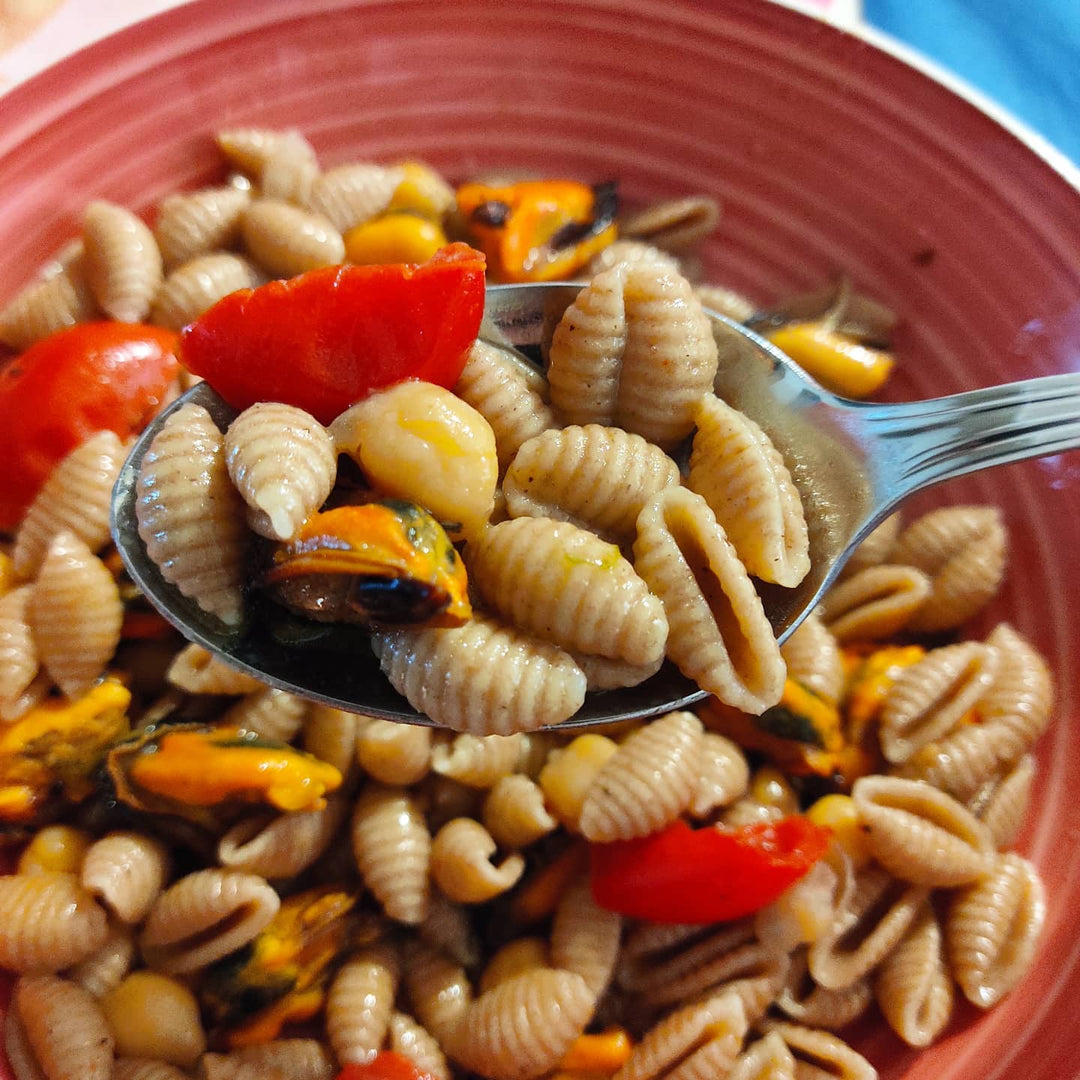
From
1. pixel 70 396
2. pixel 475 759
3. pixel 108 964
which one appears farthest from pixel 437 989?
pixel 70 396

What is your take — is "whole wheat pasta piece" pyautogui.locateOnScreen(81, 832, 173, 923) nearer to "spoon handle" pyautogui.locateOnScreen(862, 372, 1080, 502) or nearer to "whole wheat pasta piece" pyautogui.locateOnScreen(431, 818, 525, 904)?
"whole wheat pasta piece" pyautogui.locateOnScreen(431, 818, 525, 904)

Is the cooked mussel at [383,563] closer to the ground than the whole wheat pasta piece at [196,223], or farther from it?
closer to the ground

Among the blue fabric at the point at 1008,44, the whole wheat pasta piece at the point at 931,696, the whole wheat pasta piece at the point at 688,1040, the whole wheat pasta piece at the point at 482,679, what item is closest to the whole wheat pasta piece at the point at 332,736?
the whole wheat pasta piece at the point at 482,679

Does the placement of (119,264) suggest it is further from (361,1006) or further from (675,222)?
(361,1006)

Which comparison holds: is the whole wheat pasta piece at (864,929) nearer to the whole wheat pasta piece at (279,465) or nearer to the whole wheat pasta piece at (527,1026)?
the whole wheat pasta piece at (527,1026)

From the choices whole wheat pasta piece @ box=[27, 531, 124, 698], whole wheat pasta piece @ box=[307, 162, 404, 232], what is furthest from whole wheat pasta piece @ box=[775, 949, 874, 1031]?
whole wheat pasta piece @ box=[307, 162, 404, 232]

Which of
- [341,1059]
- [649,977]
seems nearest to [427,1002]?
[341,1059]

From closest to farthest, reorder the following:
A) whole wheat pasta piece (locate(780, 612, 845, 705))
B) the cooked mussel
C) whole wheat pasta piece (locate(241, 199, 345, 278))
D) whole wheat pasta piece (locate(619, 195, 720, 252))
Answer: the cooked mussel < whole wheat pasta piece (locate(780, 612, 845, 705)) < whole wheat pasta piece (locate(241, 199, 345, 278)) < whole wheat pasta piece (locate(619, 195, 720, 252))
